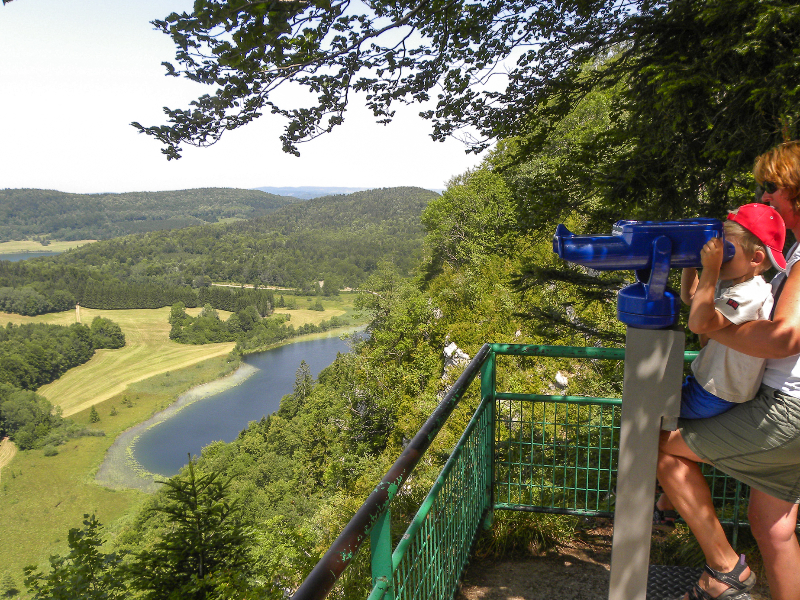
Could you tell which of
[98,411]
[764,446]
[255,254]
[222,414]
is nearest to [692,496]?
[764,446]

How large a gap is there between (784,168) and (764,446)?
2.45ft

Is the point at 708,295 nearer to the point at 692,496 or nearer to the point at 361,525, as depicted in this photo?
the point at 692,496

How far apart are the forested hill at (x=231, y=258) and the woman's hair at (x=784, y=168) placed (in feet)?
384

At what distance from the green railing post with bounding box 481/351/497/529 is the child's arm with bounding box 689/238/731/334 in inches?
51.8

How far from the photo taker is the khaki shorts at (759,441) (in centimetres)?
138

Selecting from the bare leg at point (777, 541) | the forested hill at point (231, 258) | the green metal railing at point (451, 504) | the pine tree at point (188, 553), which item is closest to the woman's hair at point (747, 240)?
the bare leg at point (777, 541)

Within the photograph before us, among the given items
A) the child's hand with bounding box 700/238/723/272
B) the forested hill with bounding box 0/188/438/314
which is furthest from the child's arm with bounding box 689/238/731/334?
the forested hill with bounding box 0/188/438/314

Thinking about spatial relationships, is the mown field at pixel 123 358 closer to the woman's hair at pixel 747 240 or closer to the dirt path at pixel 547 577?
the dirt path at pixel 547 577

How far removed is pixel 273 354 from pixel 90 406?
36.1 metres

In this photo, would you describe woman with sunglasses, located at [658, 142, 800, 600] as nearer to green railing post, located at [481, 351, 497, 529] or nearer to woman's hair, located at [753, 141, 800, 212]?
woman's hair, located at [753, 141, 800, 212]

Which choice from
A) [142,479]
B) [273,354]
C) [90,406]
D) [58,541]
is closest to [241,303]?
[273,354]

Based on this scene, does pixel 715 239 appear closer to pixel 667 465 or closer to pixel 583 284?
pixel 667 465

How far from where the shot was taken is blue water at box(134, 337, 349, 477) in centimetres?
7962

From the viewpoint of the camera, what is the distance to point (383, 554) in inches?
46.6
